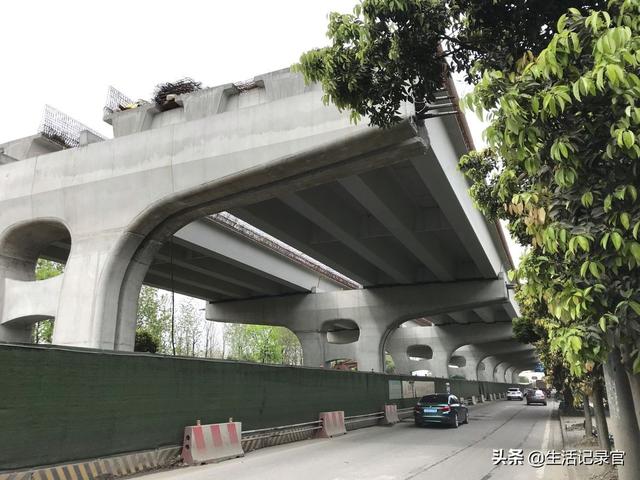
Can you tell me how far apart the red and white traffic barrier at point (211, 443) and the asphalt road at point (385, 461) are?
387 millimetres

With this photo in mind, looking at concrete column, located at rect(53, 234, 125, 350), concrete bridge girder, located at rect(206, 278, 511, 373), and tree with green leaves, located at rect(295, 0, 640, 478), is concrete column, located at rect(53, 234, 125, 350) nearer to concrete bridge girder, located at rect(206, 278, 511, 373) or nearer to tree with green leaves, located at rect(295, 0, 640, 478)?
tree with green leaves, located at rect(295, 0, 640, 478)

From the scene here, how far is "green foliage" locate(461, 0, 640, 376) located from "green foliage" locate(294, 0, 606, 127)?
1.86 metres

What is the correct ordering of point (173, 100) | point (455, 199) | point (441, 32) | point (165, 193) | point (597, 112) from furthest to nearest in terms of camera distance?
point (455, 199) → point (173, 100) → point (165, 193) → point (441, 32) → point (597, 112)

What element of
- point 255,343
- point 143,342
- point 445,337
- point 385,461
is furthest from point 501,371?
point 385,461

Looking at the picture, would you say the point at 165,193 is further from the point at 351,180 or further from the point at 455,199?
the point at 455,199

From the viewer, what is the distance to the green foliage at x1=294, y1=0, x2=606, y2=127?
5.64 metres

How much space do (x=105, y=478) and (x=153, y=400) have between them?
76.2 inches

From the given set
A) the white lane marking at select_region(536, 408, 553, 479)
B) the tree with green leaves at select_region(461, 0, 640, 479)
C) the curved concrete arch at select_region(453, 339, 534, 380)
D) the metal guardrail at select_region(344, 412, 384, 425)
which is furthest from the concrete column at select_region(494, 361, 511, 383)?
the tree with green leaves at select_region(461, 0, 640, 479)

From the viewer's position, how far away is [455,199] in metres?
19.0

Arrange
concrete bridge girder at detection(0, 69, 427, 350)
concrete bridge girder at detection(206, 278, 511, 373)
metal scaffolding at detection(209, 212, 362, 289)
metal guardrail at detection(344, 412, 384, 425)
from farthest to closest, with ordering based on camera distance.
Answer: concrete bridge girder at detection(206, 278, 511, 373)
metal scaffolding at detection(209, 212, 362, 289)
metal guardrail at detection(344, 412, 384, 425)
concrete bridge girder at detection(0, 69, 427, 350)

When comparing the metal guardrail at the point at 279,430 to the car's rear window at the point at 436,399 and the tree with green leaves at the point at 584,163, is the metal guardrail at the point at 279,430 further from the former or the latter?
the tree with green leaves at the point at 584,163

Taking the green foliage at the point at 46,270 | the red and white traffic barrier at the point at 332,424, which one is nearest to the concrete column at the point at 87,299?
the red and white traffic barrier at the point at 332,424

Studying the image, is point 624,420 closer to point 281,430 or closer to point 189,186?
point 281,430

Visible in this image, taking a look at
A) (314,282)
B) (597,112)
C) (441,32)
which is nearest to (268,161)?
(441,32)
